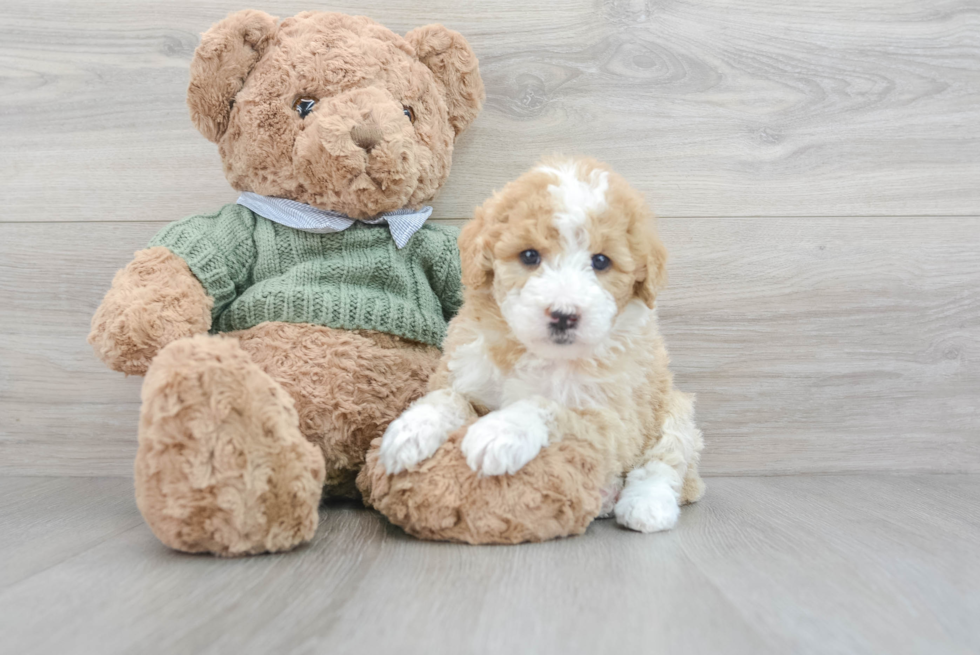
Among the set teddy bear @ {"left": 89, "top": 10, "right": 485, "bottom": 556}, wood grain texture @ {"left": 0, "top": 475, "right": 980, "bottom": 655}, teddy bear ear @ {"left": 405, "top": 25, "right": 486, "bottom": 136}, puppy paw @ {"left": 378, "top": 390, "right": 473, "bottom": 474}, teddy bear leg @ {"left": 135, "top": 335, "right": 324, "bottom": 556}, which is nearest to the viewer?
wood grain texture @ {"left": 0, "top": 475, "right": 980, "bottom": 655}

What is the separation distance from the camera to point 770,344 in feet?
4.33

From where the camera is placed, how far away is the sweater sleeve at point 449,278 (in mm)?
1121

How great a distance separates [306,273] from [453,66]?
385mm

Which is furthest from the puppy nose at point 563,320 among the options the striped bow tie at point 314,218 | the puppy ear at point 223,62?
the puppy ear at point 223,62

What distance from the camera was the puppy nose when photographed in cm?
80

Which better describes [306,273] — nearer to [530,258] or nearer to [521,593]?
[530,258]

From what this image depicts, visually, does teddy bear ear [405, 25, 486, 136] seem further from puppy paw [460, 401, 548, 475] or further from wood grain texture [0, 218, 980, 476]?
puppy paw [460, 401, 548, 475]

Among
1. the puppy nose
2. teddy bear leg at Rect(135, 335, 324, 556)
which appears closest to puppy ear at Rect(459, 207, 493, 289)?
the puppy nose

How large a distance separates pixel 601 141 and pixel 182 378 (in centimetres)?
82

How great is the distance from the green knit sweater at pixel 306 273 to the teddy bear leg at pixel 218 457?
0.23 meters

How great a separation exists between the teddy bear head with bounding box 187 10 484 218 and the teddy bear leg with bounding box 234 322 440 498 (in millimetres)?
188

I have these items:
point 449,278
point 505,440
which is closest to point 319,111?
point 449,278

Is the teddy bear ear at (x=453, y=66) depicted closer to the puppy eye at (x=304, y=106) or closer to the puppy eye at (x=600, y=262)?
the puppy eye at (x=304, y=106)

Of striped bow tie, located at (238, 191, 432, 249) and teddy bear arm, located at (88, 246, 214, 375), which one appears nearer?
A: teddy bear arm, located at (88, 246, 214, 375)
